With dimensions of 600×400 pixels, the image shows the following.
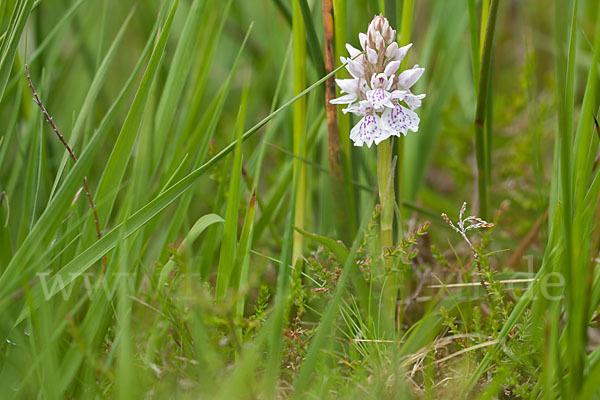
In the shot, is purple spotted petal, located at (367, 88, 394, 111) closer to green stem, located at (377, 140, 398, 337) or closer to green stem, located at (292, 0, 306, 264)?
green stem, located at (377, 140, 398, 337)

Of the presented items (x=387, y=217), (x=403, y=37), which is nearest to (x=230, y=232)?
(x=387, y=217)

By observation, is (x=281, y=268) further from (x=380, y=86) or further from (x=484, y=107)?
(x=484, y=107)

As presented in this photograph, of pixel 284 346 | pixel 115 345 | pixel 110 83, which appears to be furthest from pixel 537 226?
pixel 110 83

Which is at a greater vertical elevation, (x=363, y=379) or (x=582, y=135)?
(x=582, y=135)

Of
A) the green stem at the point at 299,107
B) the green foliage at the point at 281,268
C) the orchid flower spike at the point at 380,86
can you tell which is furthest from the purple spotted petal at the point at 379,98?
the green stem at the point at 299,107

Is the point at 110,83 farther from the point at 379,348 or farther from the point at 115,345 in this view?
the point at 379,348

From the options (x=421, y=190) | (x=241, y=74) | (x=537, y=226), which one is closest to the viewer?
(x=537, y=226)
